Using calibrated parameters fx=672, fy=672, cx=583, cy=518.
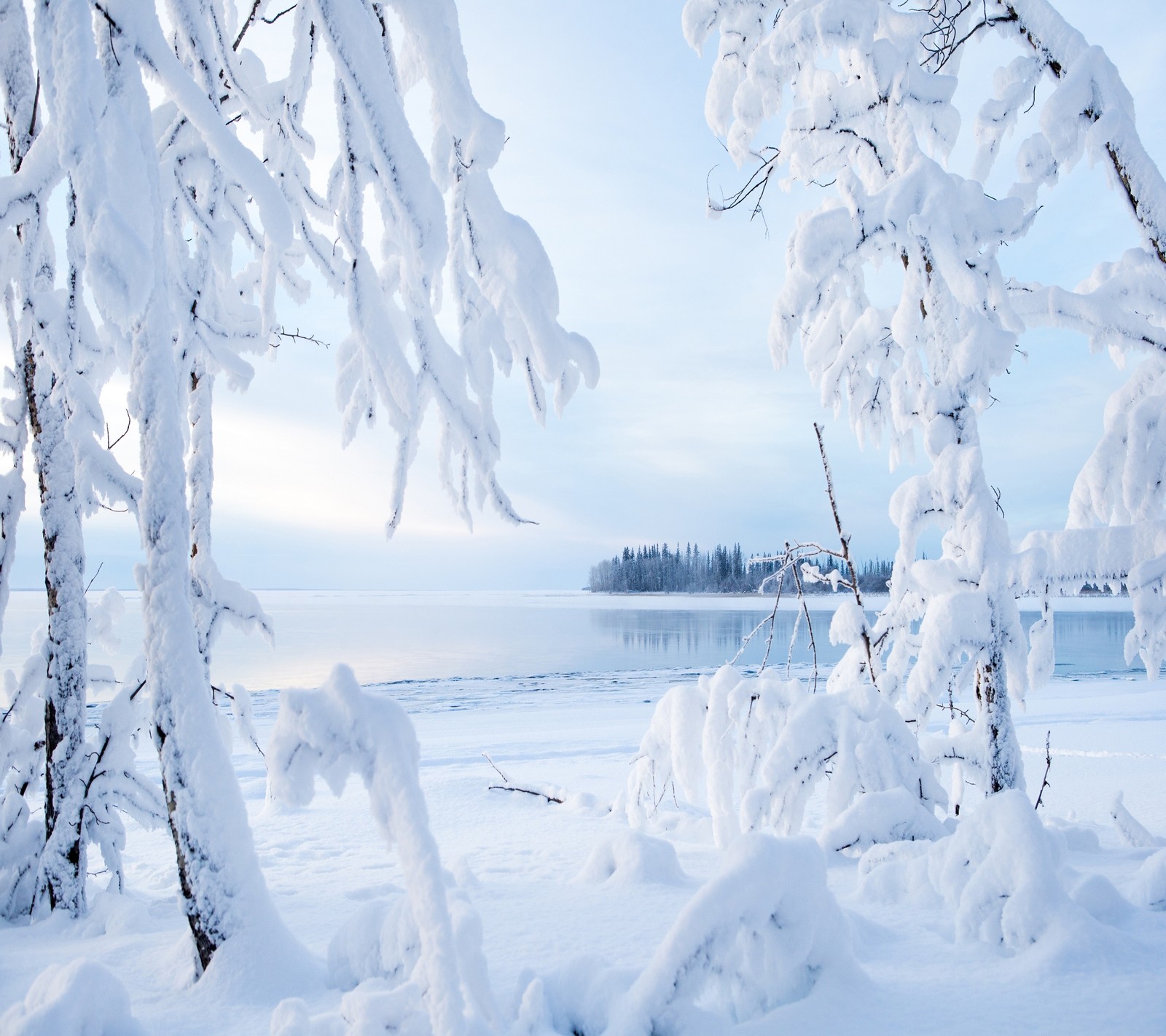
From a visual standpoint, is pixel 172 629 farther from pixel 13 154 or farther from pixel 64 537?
pixel 13 154

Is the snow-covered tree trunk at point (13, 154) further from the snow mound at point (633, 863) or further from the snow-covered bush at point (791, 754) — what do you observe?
the snow-covered bush at point (791, 754)

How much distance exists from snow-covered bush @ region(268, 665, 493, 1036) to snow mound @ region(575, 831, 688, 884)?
1.37 m

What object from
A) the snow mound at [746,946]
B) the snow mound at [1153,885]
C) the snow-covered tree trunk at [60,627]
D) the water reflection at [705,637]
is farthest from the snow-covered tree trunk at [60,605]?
the water reflection at [705,637]

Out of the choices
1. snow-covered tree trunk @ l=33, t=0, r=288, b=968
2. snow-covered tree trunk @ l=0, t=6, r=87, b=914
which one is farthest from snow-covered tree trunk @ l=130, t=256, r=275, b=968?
snow-covered tree trunk @ l=0, t=6, r=87, b=914

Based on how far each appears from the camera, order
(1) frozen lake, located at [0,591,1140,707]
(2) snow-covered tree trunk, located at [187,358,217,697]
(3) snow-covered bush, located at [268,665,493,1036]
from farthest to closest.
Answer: (1) frozen lake, located at [0,591,1140,707] → (2) snow-covered tree trunk, located at [187,358,217,697] → (3) snow-covered bush, located at [268,665,493,1036]

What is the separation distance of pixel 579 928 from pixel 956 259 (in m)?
3.58

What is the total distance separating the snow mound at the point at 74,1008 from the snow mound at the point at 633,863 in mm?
1756

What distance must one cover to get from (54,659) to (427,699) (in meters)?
12.9

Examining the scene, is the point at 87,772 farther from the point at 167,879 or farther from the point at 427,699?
the point at 427,699

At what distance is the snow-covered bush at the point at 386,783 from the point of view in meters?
1.36

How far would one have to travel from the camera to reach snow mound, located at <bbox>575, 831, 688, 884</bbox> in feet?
9.24

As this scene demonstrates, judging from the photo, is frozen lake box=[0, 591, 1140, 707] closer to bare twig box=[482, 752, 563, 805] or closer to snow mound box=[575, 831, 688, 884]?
bare twig box=[482, 752, 563, 805]

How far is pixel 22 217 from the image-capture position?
163 centimetres

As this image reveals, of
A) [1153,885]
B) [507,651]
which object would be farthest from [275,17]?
[507,651]
